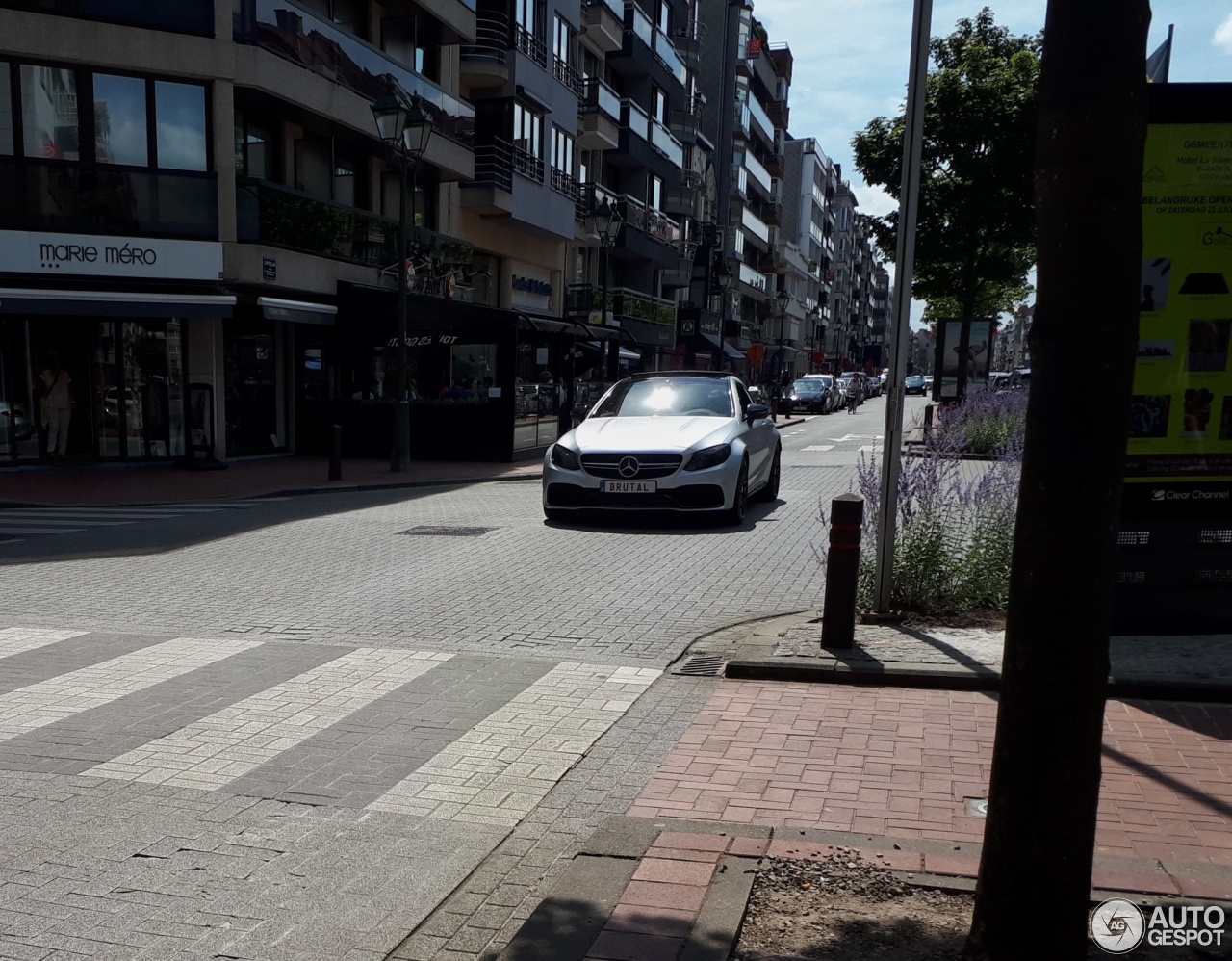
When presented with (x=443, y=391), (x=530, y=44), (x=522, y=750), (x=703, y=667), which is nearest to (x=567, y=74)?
(x=530, y=44)

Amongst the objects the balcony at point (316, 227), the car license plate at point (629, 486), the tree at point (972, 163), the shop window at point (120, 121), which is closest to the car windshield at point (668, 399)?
the car license plate at point (629, 486)

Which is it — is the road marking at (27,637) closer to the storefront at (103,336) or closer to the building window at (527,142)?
the storefront at (103,336)

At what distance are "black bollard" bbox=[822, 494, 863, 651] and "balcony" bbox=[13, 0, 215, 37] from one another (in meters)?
17.6

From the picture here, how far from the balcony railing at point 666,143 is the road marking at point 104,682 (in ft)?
134

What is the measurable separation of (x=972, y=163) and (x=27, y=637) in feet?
86.7

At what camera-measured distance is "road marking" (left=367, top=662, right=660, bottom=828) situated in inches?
172

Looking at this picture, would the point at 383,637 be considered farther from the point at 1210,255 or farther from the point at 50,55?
the point at 50,55

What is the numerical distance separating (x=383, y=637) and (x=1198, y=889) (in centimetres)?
511

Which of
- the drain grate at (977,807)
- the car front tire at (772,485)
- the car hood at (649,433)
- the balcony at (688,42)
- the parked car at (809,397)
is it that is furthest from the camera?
the balcony at (688,42)

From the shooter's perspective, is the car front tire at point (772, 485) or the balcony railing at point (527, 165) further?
the balcony railing at point (527, 165)

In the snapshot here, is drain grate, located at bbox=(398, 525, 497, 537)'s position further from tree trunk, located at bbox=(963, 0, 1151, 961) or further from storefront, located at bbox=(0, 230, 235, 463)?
tree trunk, located at bbox=(963, 0, 1151, 961)

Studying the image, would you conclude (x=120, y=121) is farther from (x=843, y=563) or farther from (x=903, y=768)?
(x=903, y=768)

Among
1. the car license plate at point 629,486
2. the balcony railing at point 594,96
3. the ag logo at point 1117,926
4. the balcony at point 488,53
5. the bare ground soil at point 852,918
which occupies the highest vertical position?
the balcony railing at point 594,96

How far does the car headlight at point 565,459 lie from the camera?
39.7ft
